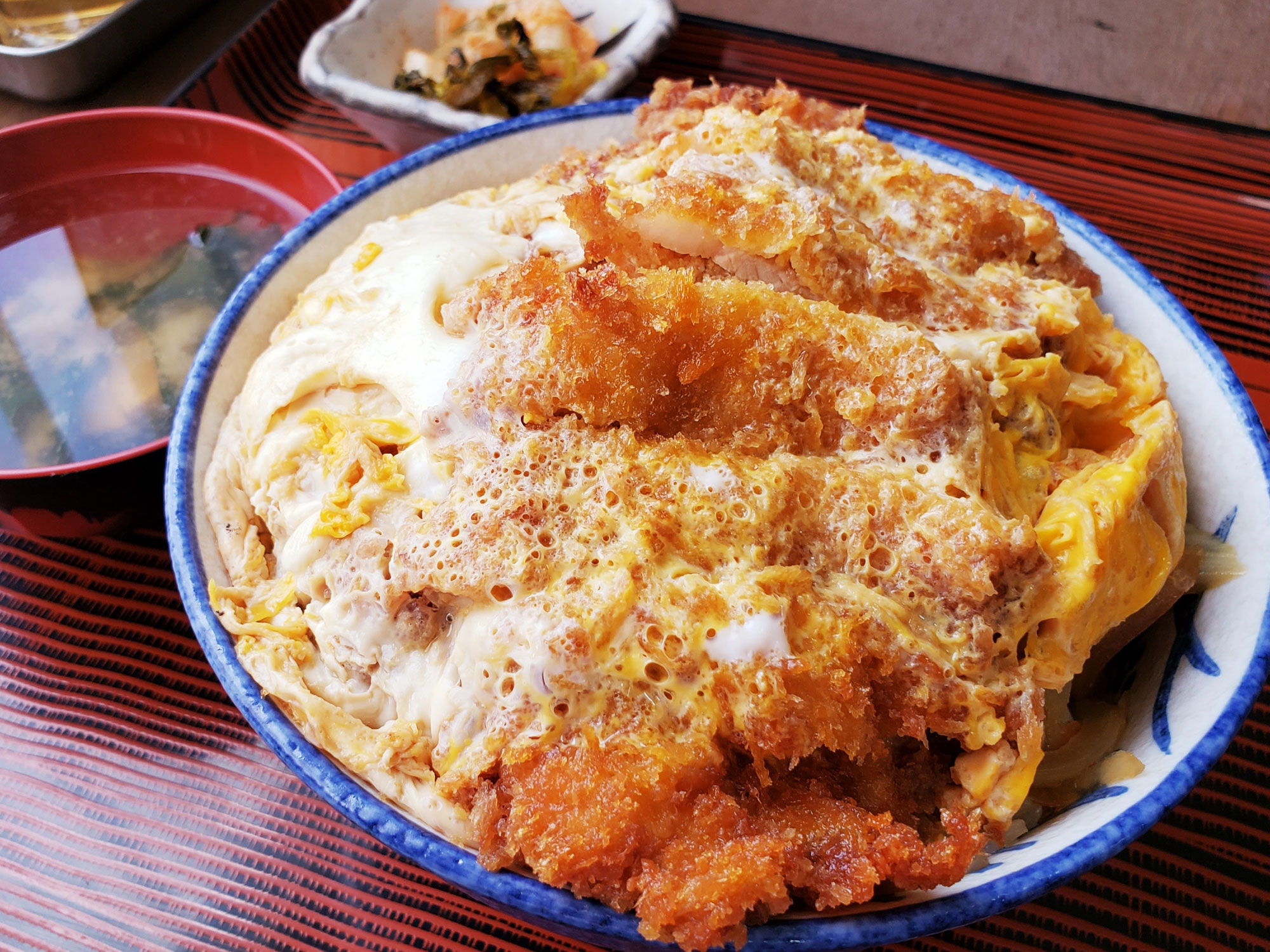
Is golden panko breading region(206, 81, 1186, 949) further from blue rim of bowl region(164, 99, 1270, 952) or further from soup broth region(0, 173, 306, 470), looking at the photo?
soup broth region(0, 173, 306, 470)

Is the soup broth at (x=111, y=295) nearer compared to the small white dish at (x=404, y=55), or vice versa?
the soup broth at (x=111, y=295)

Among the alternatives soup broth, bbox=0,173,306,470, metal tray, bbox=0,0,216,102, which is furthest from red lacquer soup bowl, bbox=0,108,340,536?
metal tray, bbox=0,0,216,102

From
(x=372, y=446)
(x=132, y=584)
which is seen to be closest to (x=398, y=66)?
(x=132, y=584)

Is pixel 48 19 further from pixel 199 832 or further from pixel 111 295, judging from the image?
pixel 199 832

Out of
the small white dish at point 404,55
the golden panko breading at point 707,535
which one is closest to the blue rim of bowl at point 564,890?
the golden panko breading at point 707,535

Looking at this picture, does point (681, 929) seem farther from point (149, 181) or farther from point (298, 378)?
point (149, 181)

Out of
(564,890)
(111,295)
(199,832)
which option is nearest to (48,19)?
(111,295)

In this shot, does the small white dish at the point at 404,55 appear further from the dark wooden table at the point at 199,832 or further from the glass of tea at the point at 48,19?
the dark wooden table at the point at 199,832
